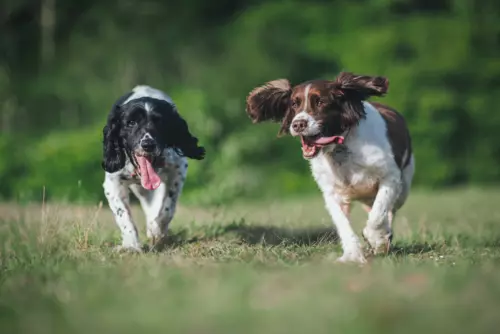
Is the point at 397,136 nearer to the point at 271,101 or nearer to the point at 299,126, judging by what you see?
the point at 271,101

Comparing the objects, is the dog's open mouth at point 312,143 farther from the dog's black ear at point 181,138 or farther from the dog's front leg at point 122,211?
the dog's front leg at point 122,211

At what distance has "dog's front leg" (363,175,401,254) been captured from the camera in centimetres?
659

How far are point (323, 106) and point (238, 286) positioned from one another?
7.38ft

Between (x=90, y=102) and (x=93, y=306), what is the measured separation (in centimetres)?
1916

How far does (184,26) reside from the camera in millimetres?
25078

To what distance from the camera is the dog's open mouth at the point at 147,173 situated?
691 centimetres

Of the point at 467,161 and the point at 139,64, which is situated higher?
the point at 139,64

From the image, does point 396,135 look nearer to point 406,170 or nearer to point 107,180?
point 406,170

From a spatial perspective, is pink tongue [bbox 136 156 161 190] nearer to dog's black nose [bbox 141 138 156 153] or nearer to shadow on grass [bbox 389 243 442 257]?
dog's black nose [bbox 141 138 156 153]

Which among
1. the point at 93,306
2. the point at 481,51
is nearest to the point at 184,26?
the point at 481,51

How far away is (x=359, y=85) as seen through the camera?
6738 millimetres

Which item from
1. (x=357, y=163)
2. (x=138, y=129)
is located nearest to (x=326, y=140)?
(x=357, y=163)

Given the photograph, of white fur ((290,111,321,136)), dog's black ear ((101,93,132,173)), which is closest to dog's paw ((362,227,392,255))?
white fur ((290,111,321,136))

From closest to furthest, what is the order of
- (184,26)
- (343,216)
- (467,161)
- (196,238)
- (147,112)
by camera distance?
(343,216) → (147,112) → (196,238) → (467,161) → (184,26)
